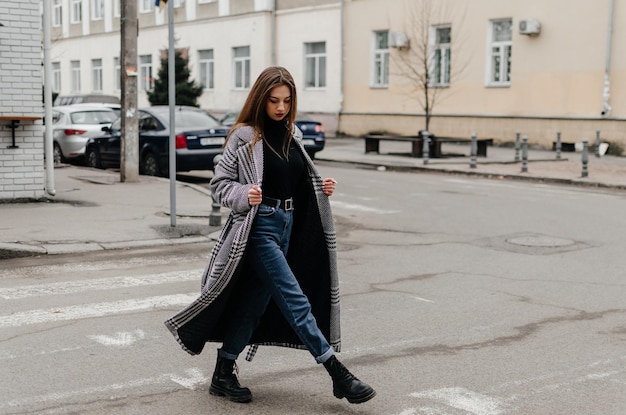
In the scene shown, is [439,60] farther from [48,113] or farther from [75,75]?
[75,75]

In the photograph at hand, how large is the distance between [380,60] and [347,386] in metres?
30.7

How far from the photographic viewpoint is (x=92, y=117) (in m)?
22.3

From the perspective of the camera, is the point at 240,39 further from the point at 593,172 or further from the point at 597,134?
the point at 593,172

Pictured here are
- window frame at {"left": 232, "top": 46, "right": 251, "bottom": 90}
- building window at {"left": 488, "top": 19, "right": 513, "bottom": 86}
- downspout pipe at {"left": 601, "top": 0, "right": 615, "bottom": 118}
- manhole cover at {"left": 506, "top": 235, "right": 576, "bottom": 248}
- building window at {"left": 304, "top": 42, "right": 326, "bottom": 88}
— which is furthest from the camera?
window frame at {"left": 232, "top": 46, "right": 251, "bottom": 90}

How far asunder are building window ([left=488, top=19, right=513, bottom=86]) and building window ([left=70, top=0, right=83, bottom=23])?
2965 centimetres

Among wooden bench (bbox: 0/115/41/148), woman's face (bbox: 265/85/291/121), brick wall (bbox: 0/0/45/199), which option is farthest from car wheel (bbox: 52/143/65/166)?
woman's face (bbox: 265/85/291/121)

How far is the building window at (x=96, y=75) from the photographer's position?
51281 millimetres

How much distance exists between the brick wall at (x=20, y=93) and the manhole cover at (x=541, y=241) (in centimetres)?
681

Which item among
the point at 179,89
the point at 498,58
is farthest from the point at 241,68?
the point at 498,58

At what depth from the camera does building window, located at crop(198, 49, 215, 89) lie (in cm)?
4269

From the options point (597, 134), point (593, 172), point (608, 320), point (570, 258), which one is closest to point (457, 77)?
point (597, 134)

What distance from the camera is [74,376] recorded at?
17.8 ft

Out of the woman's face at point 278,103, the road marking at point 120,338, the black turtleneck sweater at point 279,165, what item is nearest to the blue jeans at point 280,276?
the black turtleneck sweater at point 279,165

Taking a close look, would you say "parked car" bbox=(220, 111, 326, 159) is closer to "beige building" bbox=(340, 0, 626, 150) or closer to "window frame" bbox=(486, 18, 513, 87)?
"beige building" bbox=(340, 0, 626, 150)
